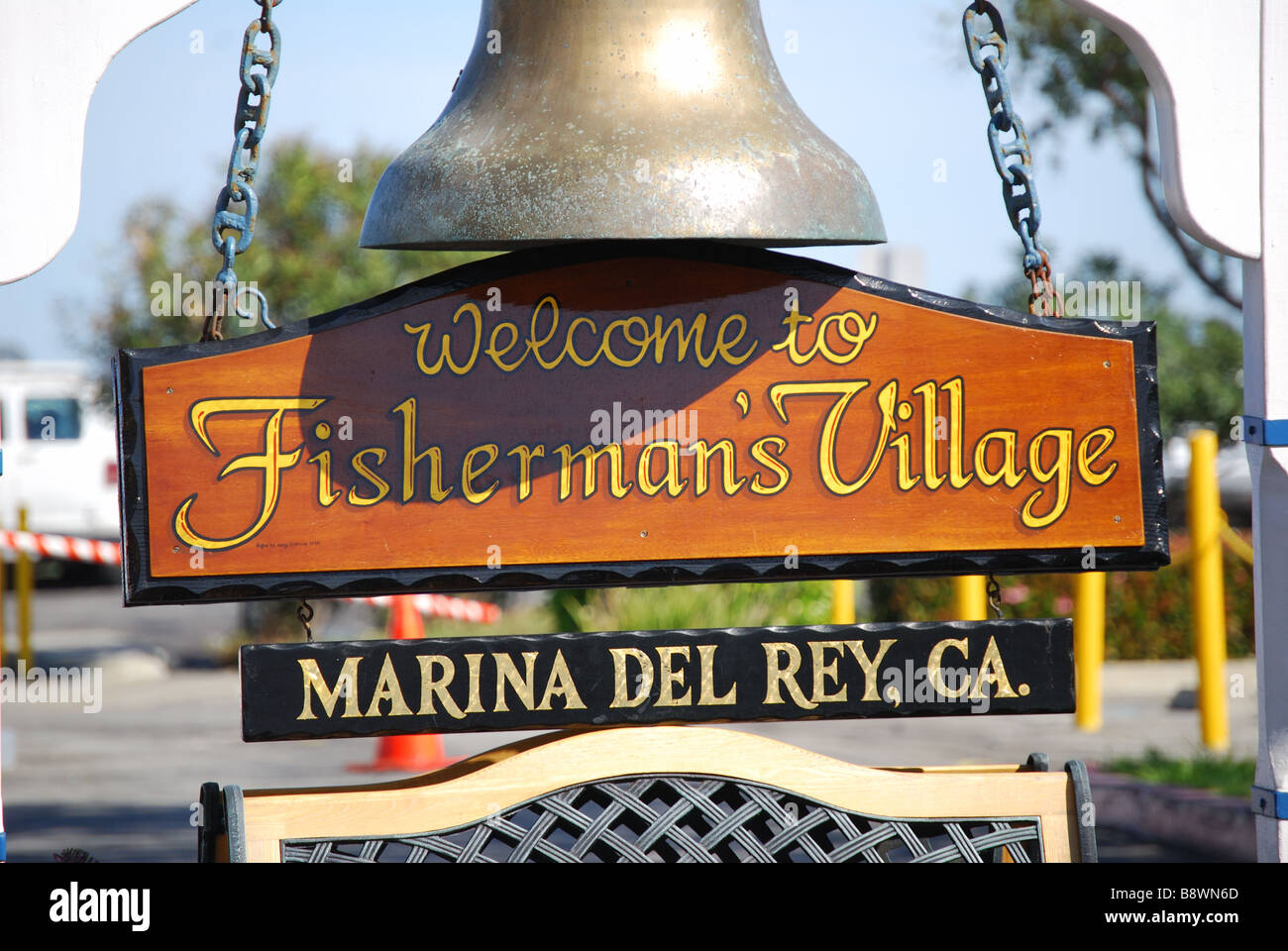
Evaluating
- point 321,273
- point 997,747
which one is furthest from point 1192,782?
point 321,273

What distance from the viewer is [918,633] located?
3.14 metres

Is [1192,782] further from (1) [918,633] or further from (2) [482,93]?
(2) [482,93]

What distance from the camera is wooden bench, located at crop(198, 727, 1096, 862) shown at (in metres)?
2.94

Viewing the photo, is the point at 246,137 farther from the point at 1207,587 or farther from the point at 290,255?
the point at 290,255

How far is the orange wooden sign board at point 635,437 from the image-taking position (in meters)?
3.02

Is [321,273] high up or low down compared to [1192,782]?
up

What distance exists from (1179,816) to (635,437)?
17.5 feet

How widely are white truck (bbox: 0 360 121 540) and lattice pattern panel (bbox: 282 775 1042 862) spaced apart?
18818 mm

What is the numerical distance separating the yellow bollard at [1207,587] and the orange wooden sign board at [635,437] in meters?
5.64

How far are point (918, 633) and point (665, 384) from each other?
0.78 m

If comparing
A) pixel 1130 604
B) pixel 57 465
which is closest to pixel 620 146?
pixel 1130 604

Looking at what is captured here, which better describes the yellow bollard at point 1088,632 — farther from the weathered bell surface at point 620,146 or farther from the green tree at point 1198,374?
the green tree at point 1198,374

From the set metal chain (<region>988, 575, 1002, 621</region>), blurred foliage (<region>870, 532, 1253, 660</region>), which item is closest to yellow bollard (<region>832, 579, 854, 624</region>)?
blurred foliage (<region>870, 532, 1253, 660</region>)

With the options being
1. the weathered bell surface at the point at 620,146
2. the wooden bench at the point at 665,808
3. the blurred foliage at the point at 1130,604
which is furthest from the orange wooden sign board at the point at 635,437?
the blurred foliage at the point at 1130,604
